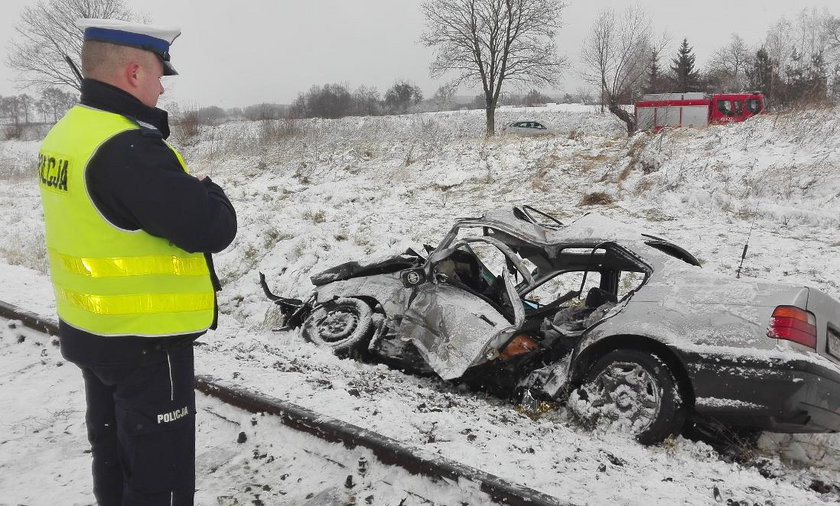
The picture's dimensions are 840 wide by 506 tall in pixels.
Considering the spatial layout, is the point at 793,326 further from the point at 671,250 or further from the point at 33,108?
the point at 33,108

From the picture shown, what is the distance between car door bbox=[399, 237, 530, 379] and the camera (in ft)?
13.4

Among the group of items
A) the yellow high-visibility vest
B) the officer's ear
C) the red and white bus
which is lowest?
the yellow high-visibility vest

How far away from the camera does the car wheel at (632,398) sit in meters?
3.39

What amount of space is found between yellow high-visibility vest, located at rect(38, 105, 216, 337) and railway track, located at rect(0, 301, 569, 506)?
4.74ft

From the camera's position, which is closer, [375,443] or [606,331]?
[375,443]

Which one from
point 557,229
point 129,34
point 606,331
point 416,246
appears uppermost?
point 129,34

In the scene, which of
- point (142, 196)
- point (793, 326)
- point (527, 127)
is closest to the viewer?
point (142, 196)

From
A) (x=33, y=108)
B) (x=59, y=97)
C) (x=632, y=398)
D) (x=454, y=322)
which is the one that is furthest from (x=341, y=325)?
(x=33, y=108)

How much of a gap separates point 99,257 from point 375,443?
1782mm

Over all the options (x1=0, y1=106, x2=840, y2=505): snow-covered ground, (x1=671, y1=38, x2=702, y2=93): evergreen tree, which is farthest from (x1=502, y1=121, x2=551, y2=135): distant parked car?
(x1=671, y1=38, x2=702, y2=93): evergreen tree

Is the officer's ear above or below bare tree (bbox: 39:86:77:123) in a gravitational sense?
below

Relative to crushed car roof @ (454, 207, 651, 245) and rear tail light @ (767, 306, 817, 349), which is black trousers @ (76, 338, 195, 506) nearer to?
crushed car roof @ (454, 207, 651, 245)

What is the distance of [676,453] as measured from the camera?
10.8 feet

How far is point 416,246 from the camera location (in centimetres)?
898
